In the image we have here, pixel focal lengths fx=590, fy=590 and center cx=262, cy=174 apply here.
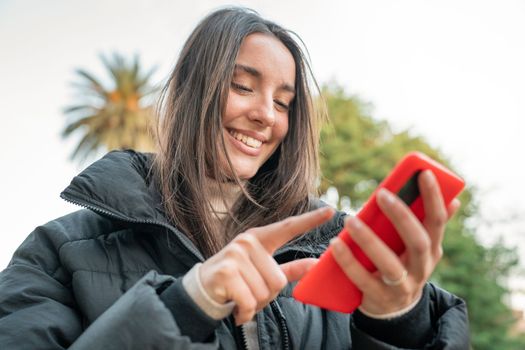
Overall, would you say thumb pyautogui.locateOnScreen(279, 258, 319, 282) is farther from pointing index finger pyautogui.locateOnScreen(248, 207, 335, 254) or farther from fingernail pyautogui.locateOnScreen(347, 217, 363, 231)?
fingernail pyautogui.locateOnScreen(347, 217, 363, 231)

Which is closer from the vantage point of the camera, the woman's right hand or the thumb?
the woman's right hand

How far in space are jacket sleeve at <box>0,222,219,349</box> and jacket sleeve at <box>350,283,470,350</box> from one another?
44 centimetres

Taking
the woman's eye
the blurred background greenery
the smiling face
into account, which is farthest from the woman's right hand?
the blurred background greenery

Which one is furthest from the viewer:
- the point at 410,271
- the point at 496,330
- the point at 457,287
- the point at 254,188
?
the point at 496,330

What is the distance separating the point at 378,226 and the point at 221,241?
1.14 m

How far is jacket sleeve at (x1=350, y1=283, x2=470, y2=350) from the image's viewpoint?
1.66m

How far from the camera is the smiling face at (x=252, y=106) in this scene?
8.63 ft

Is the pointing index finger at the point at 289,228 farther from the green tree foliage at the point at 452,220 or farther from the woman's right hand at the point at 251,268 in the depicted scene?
the green tree foliage at the point at 452,220

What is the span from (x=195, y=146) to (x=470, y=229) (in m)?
21.0

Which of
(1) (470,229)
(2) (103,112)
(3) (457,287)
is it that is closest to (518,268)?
(1) (470,229)

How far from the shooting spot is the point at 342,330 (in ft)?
7.34

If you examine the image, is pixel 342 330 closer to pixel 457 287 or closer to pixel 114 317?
pixel 114 317

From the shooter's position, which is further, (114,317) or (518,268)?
(518,268)

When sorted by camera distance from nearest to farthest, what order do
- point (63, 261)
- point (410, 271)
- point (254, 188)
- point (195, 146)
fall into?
point (410, 271)
point (63, 261)
point (195, 146)
point (254, 188)
